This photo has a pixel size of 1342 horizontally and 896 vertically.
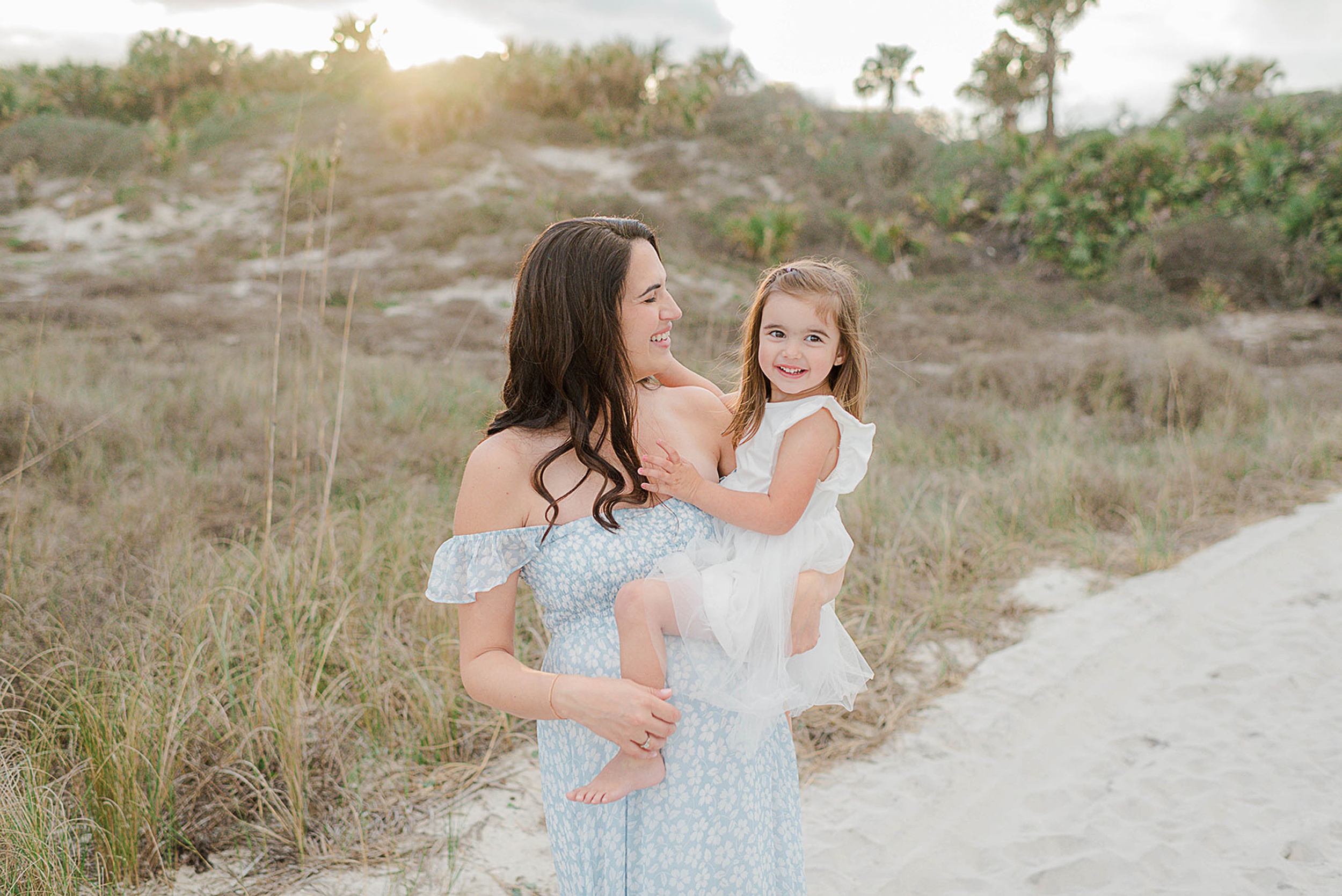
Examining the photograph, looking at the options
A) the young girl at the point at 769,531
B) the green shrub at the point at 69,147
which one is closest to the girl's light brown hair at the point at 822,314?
the young girl at the point at 769,531

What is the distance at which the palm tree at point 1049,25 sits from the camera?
23.0m

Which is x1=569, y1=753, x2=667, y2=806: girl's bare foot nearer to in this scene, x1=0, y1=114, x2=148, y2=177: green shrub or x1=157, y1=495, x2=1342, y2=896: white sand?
x1=157, y1=495, x2=1342, y2=896: white sand

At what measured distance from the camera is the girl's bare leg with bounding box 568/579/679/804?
4.93ft

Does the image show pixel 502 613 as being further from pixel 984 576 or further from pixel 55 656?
pixel 984 576

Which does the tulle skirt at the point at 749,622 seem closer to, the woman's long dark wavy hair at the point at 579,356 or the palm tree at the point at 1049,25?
the woman's long dark wavy hair at the point at 579,356

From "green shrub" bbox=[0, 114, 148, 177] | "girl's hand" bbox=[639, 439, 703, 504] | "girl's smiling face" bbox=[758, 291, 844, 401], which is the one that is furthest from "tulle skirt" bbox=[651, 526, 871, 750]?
"green shrub" bbox=[0, 114, 148, 177]

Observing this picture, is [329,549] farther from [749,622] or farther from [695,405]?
[749,622]

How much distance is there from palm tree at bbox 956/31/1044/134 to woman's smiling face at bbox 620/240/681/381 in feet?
83.6

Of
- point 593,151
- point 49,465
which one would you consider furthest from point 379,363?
point 593,151

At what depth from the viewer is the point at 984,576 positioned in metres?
5.24

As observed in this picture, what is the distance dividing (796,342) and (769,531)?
43cm

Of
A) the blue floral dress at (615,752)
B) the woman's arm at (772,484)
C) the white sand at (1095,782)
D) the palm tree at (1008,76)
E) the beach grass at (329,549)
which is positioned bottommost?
the white sand at (1095,782)

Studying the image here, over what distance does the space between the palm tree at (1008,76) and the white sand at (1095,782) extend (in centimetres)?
2272

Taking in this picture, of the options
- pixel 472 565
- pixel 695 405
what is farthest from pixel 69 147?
pixel 472 565
